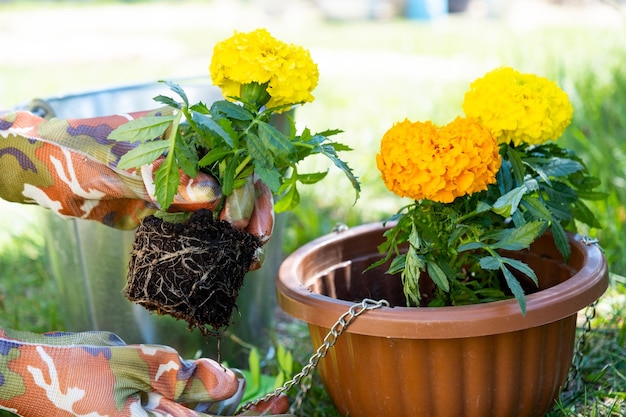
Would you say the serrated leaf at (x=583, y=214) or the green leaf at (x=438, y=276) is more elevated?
the green leaf at (x=438, y=276)

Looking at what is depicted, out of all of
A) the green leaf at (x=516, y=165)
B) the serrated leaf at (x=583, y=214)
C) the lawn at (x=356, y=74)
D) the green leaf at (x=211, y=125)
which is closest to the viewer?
the green leaf at (x=211, y=125)

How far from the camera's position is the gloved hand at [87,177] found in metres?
1.37

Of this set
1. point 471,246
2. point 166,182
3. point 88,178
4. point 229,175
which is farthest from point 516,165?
point 88,178

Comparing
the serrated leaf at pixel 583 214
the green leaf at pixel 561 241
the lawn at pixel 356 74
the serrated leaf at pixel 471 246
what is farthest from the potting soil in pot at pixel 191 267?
the serrated leaf at pixel 583 214

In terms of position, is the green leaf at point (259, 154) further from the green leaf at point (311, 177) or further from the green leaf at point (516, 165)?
the green leaf at point (516, 165)

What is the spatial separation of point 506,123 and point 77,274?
1.06 meters

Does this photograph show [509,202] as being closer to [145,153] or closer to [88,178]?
[145,153]

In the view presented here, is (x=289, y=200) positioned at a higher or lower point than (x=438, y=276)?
higher

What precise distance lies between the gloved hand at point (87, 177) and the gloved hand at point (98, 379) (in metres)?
0.26

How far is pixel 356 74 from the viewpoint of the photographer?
17.4ft

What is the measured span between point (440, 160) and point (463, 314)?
0.88 feet

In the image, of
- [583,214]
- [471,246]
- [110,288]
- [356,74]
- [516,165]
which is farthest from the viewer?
[356,74]

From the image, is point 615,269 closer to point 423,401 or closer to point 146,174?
point 423,401

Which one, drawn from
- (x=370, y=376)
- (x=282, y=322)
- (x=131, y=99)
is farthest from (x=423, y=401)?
(x=131, y=99)
